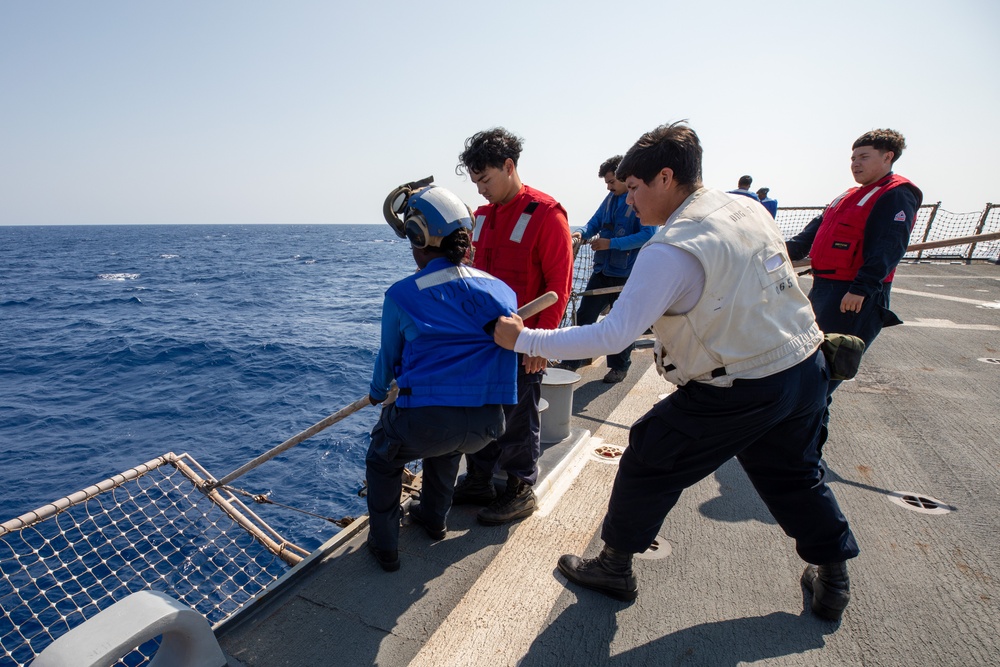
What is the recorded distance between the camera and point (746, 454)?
2.20 meters

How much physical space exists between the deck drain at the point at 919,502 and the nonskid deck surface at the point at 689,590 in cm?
1

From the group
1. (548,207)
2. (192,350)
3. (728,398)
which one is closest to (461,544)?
(728,398)

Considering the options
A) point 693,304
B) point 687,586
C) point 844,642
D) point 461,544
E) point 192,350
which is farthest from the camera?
point 192,350

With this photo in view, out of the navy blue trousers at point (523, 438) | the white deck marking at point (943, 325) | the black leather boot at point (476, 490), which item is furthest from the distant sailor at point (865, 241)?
the white deck marking at point (943, 325)

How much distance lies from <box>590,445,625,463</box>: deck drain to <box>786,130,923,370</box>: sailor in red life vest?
4.61 ft

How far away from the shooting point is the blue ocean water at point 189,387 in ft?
32.4

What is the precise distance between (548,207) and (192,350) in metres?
19.6

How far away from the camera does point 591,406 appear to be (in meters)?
4.68

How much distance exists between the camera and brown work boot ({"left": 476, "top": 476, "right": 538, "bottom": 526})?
9.52 ft

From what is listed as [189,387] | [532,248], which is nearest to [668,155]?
[532,248]

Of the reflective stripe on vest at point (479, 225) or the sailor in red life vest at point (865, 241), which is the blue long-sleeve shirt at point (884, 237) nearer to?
the sailor in red life vest at point (865, 241)

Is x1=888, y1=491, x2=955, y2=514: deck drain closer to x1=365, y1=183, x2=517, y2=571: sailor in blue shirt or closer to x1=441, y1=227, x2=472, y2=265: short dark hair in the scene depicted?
x1=365, y1=183, x2=517, y2=571: sailor in blue shirt

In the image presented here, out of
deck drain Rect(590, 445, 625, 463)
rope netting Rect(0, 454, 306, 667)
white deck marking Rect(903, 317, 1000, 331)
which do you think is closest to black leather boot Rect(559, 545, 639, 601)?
deck drain Rect(590, 445, 625, 463)

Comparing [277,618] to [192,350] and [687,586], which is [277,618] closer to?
[687,586]
